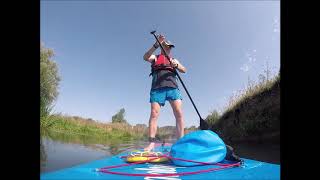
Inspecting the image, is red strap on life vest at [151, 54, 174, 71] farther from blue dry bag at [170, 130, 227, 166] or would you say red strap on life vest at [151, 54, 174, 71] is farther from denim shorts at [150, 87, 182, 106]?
blue dry bag at [170, 130, 227, 166]

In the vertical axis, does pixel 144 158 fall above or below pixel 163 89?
below

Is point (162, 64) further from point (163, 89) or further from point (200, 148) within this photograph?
point (200, 148)

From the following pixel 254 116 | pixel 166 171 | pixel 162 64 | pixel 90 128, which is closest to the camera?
pixel 166 171

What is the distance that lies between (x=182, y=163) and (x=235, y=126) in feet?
14.9

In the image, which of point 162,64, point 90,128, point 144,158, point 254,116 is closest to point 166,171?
point 144,158

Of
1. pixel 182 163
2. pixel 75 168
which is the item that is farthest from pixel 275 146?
pixel 75 168

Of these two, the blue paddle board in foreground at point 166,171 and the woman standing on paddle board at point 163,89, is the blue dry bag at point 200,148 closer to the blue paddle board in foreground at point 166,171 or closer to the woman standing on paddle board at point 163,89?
the blue paddle board in foreground at point 166,171

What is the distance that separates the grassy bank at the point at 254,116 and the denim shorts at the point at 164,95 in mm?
2537

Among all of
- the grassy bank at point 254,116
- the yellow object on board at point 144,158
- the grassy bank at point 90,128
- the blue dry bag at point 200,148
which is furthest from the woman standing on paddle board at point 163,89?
the grassy bank at point 90,128

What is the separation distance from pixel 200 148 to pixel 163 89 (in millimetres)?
1133

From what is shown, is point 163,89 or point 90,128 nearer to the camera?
point 163,89

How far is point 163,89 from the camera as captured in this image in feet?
12.6

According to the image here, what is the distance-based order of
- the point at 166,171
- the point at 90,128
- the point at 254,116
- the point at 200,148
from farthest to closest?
the point at 90,128
the point at 254,116
the point at 200,148
the point at 166,171

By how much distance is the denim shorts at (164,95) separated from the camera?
12.5ft
